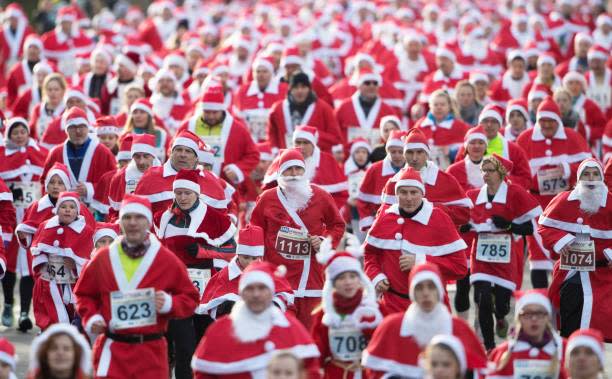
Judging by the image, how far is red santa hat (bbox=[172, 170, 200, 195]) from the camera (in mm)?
13781

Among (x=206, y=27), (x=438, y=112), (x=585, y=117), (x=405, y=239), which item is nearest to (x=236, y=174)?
(x=438, y=112)

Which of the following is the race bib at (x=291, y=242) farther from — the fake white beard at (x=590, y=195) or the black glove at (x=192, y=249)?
the fake white beard at (x=590, y=195)

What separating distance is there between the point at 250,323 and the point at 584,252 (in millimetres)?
4300

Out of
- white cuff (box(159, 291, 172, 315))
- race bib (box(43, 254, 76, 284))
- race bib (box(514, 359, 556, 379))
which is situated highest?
race bib (box(43, 254, 76, 284))

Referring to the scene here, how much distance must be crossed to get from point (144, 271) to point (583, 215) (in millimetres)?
4460

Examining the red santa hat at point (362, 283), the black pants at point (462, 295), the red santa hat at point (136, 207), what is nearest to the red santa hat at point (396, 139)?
the black pants at point (462, 295)

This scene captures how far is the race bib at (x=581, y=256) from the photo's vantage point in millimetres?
14070

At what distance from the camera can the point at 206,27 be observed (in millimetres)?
33031

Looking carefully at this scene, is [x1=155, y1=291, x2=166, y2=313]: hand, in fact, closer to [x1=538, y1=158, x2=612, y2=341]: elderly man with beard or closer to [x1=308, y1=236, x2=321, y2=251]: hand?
[x1=308, y1=236, x2=321, y2=251]: hand

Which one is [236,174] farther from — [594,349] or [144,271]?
[594,349]

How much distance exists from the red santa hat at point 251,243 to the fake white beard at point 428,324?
288 cm

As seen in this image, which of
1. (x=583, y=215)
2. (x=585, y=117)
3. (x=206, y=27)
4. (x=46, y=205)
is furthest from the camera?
(x=206, y=27)

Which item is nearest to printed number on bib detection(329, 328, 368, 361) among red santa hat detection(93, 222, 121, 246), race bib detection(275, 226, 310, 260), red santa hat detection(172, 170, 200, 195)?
red santa hat detection(172, 170, 200, 195)

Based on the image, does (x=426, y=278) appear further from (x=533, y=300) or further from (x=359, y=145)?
(x=359, y=145)
